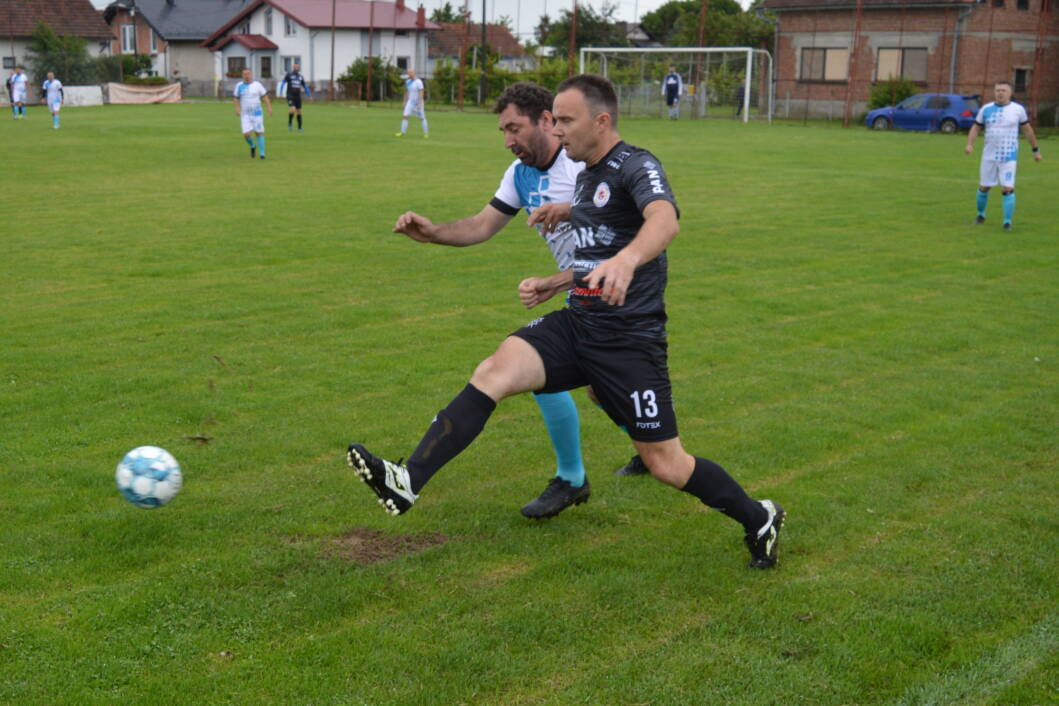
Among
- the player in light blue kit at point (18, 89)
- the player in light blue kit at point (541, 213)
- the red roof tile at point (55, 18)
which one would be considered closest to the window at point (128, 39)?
the red roof tile at point (55, 18)

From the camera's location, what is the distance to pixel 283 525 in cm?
497

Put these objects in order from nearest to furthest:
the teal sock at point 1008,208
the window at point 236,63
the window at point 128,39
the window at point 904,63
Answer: the teal sock at point 1008,208 < the window at point 904,63 < the window at point 236,63 < the window at point 128,39

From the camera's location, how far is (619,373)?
4312 millimetres

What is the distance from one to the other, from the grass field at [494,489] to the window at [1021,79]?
32.7 meters

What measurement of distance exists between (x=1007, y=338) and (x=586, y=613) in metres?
6.11

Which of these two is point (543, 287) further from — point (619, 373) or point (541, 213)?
point (619, 373)

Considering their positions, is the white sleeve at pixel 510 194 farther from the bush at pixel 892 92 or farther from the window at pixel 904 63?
the window at pixel 904 63

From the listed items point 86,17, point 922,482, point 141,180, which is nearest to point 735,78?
point 141,180

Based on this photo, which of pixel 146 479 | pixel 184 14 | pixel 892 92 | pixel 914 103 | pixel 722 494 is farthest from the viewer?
pixel 184 14

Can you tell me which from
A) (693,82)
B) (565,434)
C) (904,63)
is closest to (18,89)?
(693,82)

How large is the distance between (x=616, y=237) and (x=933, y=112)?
37.7 metres

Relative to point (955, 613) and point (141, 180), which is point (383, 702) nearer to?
point (955, 613)

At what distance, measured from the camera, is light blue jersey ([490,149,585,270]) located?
201 inches

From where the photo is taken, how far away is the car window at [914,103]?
3881cm
